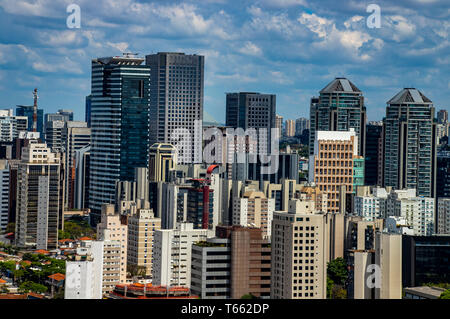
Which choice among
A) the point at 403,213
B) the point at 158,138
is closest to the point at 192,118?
the point at 158,138

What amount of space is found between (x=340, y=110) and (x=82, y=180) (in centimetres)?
736

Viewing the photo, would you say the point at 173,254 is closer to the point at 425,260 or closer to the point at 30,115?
the point at 425,260

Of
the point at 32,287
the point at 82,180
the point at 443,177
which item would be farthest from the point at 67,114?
the point at 32,287

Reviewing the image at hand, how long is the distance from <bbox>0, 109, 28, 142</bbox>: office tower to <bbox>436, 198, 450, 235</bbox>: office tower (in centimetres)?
1577

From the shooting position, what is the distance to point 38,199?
16375 millimetres

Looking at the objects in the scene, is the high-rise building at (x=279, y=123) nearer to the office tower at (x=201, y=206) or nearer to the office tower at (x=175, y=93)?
the office tower at (x=175, y=93)

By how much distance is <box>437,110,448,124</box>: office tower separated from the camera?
25.4 m

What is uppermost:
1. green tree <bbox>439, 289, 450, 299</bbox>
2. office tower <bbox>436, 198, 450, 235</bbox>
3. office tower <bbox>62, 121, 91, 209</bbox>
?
office tower <bbox>62, 121, 91, 209</bbox>

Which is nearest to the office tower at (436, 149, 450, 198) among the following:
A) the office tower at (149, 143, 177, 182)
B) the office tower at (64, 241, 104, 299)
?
the office tower at (149, 143, 177, 182)

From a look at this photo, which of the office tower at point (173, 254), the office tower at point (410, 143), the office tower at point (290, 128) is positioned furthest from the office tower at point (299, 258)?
the office tower at point (290, 128)

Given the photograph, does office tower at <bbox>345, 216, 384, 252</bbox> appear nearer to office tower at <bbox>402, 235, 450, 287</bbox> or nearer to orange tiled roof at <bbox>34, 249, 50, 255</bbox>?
office tower at <bbox>402, 235, 450, 287</bbox>
